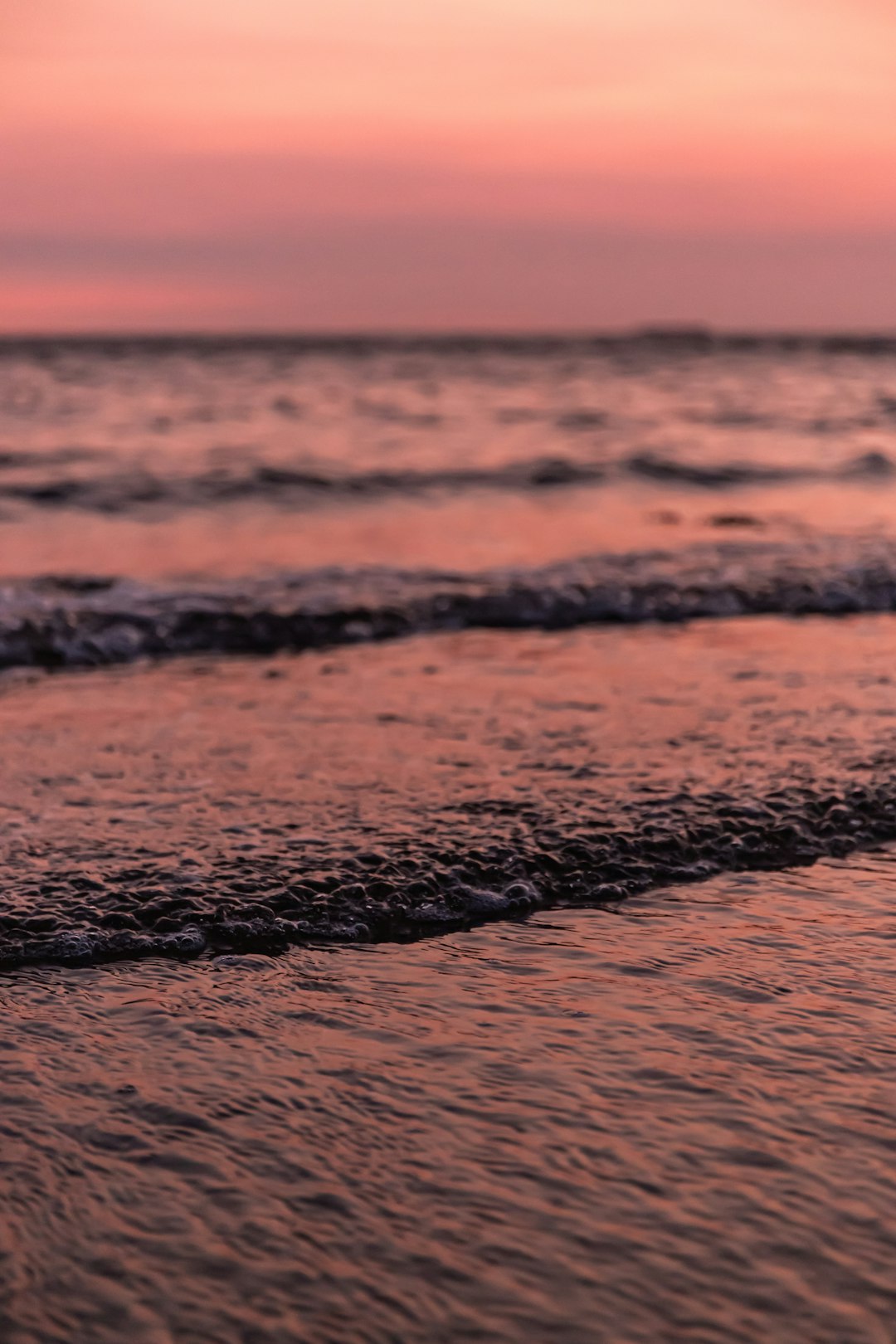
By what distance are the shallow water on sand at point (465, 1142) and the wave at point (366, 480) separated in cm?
1199

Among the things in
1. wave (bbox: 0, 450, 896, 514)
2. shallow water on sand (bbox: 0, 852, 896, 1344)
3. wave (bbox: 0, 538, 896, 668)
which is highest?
wave (bbox: 0, 450, 896, 514)

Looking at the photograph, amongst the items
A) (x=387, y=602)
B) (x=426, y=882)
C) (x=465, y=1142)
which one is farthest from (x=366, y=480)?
(x=465, y=1142)

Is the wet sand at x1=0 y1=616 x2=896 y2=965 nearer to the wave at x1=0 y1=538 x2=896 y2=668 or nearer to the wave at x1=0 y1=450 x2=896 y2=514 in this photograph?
the wave at x1=0 y1=538 x2=896 y2=668

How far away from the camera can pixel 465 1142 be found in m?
2.52

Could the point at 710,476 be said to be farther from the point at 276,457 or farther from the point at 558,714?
the point at 558,714

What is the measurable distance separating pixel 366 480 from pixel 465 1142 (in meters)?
14.7

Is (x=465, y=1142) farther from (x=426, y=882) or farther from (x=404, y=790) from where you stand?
(x=404, y=790)

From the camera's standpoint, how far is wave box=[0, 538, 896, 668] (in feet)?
26.6

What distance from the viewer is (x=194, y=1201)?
2.34 metres

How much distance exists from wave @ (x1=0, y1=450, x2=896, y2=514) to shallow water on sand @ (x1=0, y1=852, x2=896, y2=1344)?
12.0 meters

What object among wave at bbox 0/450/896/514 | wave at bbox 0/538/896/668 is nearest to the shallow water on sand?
wave at bbox 0/538/896/668

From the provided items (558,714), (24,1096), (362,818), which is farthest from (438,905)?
(558,714)

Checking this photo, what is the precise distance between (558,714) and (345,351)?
6283 cm

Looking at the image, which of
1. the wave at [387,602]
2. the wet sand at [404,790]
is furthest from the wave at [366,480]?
the wet sand at [404,790]
